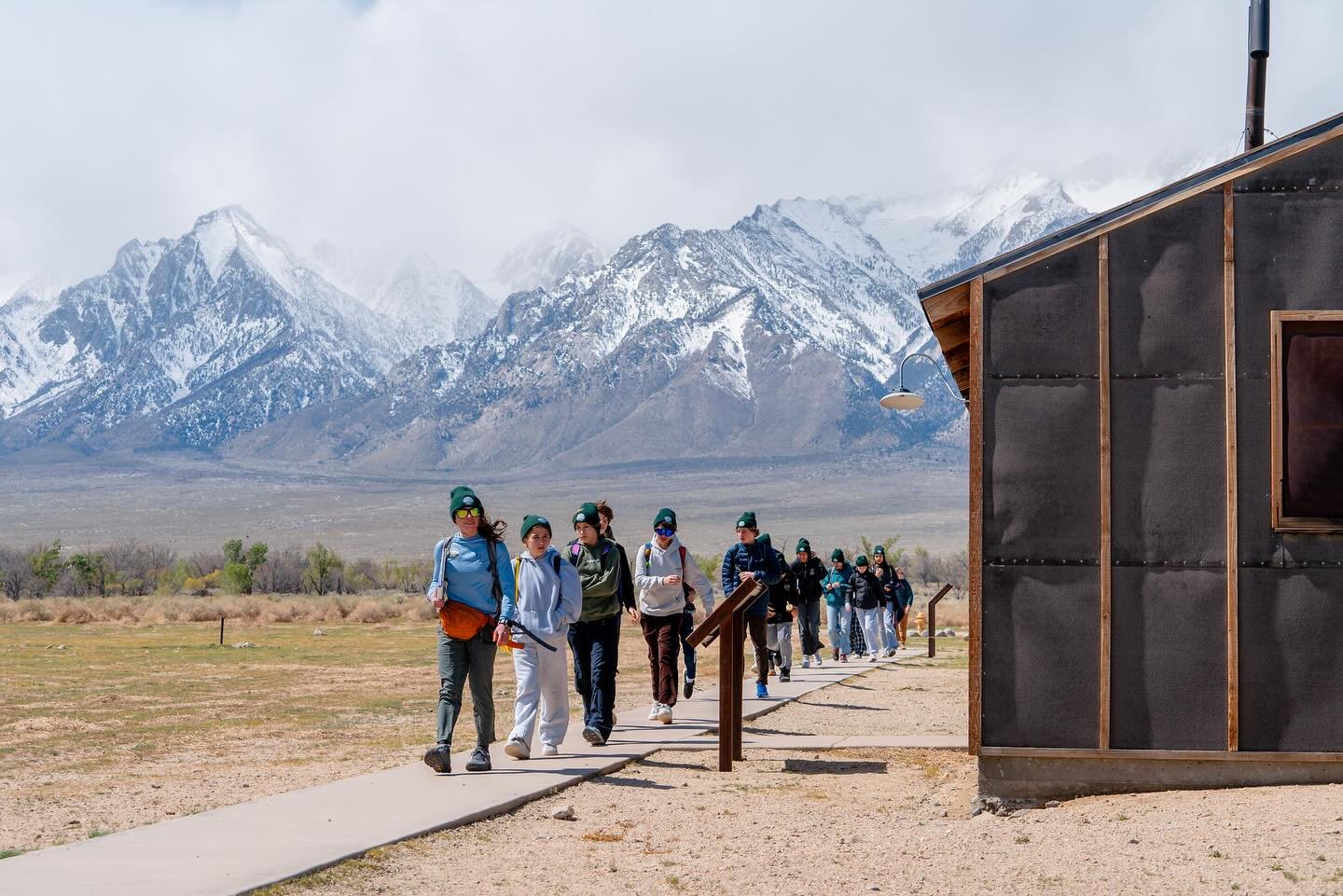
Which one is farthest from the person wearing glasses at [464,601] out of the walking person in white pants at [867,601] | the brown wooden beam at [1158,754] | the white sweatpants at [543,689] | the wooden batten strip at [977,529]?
the walking person in white pants at [867,601]

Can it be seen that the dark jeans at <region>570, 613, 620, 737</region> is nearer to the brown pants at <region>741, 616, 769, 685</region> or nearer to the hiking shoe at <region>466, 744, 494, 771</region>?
the hiking shoe at <region>466, 744, 494, 771</region>

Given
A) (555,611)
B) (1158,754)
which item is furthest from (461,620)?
(1158,754)

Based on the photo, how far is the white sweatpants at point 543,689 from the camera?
11.9 metres

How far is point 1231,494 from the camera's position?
9.79 m

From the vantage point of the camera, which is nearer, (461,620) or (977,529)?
(977,529)

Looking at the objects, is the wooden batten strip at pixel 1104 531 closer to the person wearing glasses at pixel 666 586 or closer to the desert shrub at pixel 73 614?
the person wearing glasses at pixel 666 586

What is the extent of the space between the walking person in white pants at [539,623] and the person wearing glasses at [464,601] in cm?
32

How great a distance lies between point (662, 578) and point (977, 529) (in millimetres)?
4745

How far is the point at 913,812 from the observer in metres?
10.4

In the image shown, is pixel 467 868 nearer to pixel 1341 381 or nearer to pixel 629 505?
pixel 1341 381

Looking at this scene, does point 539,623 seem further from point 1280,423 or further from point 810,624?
point 810,624

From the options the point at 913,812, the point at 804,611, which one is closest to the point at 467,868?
the point at 913,812

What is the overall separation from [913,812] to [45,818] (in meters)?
5.09

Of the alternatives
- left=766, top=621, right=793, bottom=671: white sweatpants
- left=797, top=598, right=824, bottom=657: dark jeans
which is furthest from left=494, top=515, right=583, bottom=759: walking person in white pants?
left=797, top=598, right=824, bottom=657: dark jeans
